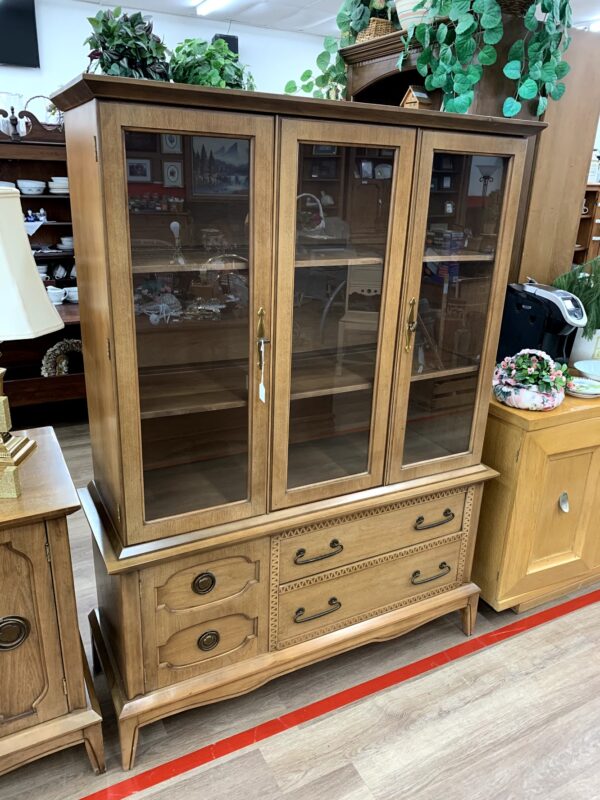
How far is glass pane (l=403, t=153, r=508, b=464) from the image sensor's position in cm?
167

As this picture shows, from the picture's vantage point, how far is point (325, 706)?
72.5 inches

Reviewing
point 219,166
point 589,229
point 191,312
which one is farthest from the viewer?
point 589,229

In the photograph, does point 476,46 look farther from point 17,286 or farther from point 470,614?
point 470,614

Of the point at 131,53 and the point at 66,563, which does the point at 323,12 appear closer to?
the point at 131,53

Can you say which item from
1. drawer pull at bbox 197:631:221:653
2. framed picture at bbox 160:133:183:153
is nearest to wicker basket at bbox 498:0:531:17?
framed picture at bbox 160:133:183:153

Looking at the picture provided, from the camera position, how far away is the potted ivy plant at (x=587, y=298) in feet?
7.32

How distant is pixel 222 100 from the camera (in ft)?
4.10

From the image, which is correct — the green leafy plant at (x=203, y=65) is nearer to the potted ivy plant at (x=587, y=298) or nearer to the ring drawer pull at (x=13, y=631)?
the ring drawer pull at (x=13, y=631)

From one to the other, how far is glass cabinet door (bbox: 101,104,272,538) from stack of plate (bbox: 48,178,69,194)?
2.90 meters

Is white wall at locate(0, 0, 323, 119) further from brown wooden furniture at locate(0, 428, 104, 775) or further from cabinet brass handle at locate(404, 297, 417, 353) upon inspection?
brown wooden furniture at locate(0, 428, 104, 775)

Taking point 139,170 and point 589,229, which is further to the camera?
point 589,229

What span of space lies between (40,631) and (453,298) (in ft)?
4.70

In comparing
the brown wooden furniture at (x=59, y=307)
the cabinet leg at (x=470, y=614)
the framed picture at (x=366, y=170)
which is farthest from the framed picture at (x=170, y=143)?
the brown wooden furniture at (x=59, y=307)

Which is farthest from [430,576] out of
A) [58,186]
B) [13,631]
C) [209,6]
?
[209,6]
